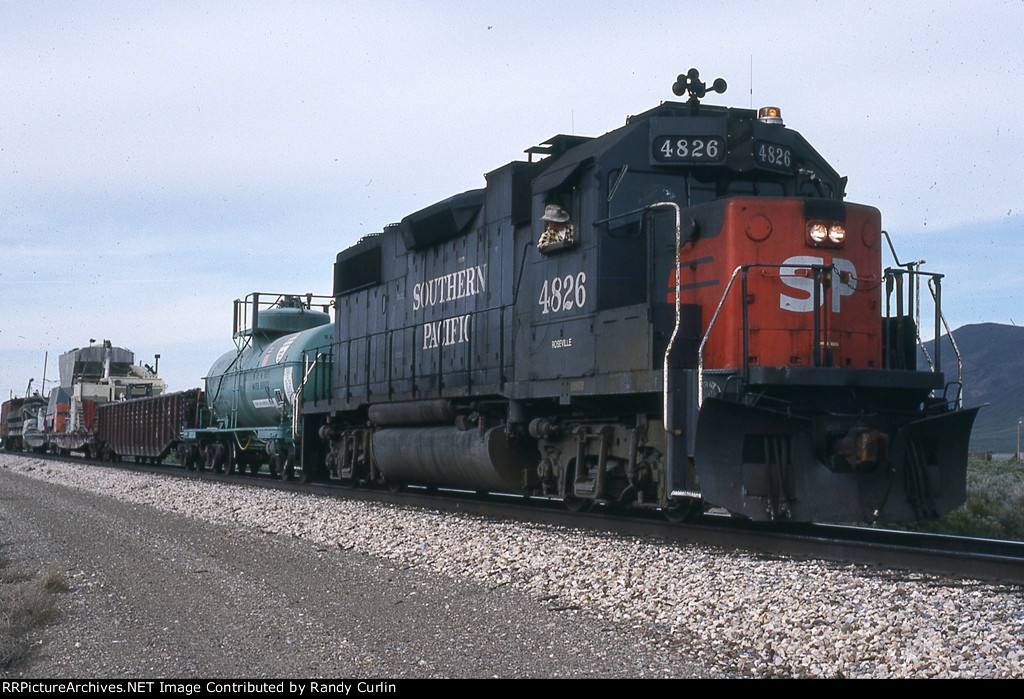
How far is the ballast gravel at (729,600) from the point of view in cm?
481

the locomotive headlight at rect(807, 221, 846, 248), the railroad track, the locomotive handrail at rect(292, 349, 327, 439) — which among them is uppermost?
the locomotive headlight at rect(807, 221, 846, 248)

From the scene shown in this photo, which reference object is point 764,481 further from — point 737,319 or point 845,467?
point 737,319

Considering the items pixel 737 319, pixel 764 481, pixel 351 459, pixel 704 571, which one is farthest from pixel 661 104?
pixel 351 459

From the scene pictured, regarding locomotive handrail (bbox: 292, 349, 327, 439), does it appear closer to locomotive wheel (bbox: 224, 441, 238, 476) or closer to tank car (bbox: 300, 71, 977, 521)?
locomotive wheel (bbox: 224, 441, 238, 476)

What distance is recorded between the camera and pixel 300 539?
10.0 meters

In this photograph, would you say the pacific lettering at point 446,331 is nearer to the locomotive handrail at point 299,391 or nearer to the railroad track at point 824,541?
the railroad track at point 824,541

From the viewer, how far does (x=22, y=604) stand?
6207 millimetres

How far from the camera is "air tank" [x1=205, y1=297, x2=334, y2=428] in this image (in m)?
18.4

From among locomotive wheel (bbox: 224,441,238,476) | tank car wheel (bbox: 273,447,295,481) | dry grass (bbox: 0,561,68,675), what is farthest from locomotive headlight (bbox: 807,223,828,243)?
locomotive wheel (bbox: 224,441,238,476)

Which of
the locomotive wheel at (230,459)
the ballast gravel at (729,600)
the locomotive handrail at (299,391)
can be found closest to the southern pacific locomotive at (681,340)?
the ballast gravel at (729,600)

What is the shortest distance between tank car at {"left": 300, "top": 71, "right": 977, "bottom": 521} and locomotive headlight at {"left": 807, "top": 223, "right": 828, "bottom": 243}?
0.03 meters

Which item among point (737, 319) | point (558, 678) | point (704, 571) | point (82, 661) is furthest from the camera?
point (737, 319)
